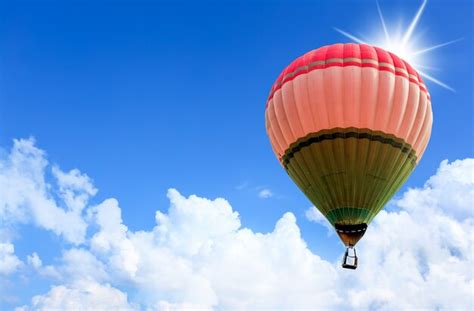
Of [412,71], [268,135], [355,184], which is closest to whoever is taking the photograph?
[355,184]

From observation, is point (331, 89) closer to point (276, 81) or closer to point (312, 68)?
point (312, 68)

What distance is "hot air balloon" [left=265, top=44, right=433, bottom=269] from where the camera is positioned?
28.0 m

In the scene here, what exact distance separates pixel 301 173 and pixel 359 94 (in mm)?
4901

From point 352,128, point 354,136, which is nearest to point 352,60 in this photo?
point 352,128

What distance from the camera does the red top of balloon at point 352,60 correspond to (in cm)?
2870

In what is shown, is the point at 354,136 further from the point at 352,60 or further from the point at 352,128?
the point at 352,60

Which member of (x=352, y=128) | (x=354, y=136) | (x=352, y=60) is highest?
(x=352, y=60)

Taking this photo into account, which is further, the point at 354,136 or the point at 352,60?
the point at 352,60

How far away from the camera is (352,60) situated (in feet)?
93.9

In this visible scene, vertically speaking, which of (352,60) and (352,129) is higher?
(352,60)

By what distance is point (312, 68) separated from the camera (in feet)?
95.0

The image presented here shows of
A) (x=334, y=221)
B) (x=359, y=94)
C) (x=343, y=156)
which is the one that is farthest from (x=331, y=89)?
(x=334, y=221)

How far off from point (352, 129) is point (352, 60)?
3.46 meters

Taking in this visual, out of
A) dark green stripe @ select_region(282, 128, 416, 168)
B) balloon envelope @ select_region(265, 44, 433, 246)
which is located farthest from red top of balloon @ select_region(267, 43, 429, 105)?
dark green stripe @ select_region(282, 128, 416, 168)
